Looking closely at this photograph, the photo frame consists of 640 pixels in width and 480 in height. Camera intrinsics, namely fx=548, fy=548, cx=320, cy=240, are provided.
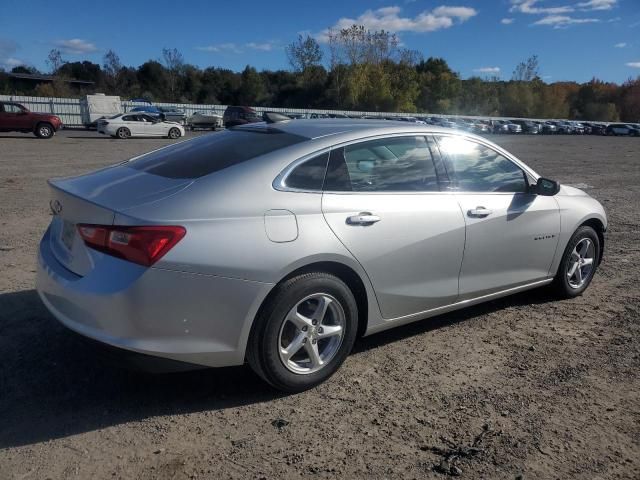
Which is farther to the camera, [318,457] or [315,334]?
[315,334]

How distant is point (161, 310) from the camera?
2781 millimetres

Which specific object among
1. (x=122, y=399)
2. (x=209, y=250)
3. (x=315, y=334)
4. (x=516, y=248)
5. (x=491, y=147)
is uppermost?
(x=491, y=147)

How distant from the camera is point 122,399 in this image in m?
3.21

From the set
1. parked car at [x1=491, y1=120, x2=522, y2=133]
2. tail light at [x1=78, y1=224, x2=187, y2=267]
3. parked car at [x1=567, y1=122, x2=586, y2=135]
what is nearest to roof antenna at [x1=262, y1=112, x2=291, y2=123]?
tail light at [x1=78, y1=224, x2=187, y2=267]

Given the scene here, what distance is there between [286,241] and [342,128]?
1155mm

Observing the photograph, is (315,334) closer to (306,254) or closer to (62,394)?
(306,254)

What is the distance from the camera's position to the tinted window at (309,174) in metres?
3.29

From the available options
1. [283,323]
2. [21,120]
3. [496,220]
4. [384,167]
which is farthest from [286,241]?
[21,120]

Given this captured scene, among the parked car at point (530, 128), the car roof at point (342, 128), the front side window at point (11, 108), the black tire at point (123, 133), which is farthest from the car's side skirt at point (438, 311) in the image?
the parked car at point (530, 128)

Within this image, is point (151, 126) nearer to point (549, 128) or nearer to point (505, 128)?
point (505, 128)

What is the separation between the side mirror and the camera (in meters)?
4.52

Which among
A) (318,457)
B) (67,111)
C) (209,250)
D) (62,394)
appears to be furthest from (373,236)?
(67,111)

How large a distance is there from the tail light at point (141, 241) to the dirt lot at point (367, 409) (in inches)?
22.2

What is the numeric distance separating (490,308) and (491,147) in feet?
4.74
